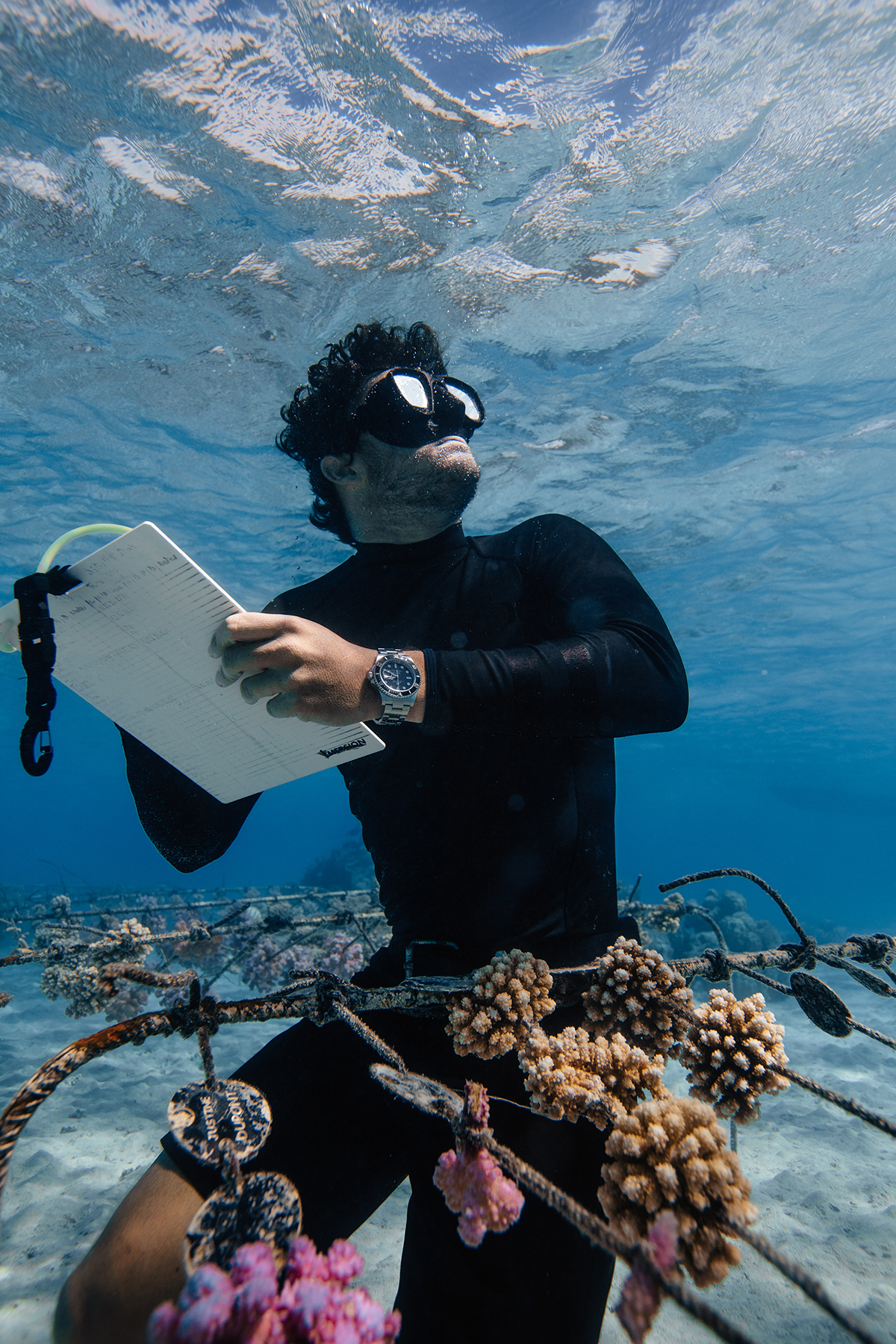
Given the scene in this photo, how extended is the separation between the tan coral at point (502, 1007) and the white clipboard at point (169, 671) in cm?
88

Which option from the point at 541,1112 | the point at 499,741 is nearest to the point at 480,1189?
the point at 541,1112

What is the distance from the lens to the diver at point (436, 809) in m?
1.57

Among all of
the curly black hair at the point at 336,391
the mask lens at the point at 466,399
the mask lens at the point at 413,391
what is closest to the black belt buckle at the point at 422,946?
the curly black hair at the point at 336,391

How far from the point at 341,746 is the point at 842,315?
42.5 ft

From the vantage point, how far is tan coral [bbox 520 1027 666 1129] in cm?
151

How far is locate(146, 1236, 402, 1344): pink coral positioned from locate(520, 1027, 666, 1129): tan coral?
701 millimetres

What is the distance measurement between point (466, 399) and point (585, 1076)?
3.26m

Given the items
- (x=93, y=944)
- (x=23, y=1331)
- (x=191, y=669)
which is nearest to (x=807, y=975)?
(x=191, y=669)

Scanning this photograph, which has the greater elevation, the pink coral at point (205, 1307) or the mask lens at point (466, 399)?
the mask lens at point (466, 399)

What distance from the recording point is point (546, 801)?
2.30m

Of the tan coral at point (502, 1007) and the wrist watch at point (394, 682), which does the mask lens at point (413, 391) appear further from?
the tan coral at point (502, 1007)

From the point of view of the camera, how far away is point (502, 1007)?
179cm

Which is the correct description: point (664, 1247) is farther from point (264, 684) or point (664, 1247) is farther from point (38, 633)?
point (38, 633)

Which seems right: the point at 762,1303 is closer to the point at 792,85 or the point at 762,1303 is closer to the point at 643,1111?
the point at 643,1111
